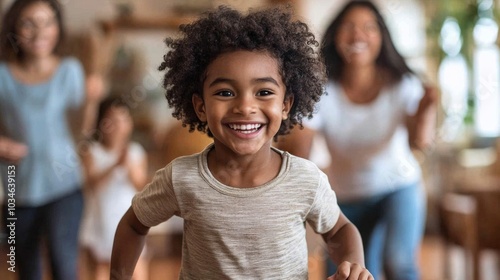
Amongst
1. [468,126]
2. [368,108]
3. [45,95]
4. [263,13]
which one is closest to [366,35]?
[368,108]

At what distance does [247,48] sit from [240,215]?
0.45 ft

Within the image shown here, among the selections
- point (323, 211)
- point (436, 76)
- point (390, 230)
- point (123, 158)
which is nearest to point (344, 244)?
point (323, 211)

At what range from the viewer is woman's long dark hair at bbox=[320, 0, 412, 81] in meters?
1.12

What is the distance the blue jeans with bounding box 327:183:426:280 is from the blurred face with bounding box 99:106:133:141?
61cm

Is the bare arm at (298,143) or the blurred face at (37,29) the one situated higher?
the blurred face at (37,29)

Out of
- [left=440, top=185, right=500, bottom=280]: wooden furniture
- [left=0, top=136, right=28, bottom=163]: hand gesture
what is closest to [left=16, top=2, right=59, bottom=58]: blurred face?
[left=0, top=136, right=28, bottom=163]: hand gesture

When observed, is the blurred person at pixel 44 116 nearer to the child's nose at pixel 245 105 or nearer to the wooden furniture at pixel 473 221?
the child's nose at pixel 245 105

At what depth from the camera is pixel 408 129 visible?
1308mm

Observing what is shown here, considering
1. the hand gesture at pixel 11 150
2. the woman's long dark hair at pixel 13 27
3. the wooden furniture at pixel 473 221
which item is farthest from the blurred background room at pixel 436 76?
the hand gesture at pixel 11 150

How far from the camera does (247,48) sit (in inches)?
21.0

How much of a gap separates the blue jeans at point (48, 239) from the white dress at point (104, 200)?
75 millimetres

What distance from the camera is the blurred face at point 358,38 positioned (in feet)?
3.85

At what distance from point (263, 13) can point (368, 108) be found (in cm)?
71

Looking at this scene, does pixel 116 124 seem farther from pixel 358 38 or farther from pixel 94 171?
pixel 358 38
